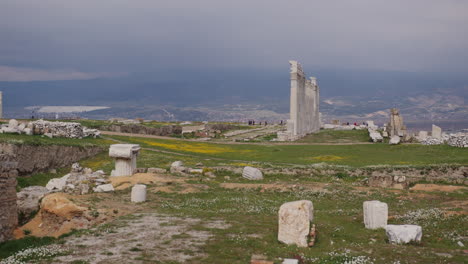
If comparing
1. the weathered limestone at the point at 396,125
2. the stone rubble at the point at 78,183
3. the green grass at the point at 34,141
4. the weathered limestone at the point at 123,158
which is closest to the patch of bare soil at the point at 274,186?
the weathered limestone at the point at 123,158

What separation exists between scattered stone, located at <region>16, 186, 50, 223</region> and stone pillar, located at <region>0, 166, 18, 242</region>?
12.1 ft

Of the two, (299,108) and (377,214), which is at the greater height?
(299,108)

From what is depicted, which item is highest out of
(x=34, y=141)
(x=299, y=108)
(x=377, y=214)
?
(x=299, y=108)

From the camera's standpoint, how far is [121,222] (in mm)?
21203

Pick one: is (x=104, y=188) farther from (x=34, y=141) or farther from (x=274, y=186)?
(x=34, y=141)

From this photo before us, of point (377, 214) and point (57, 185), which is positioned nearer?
point (377, 214)

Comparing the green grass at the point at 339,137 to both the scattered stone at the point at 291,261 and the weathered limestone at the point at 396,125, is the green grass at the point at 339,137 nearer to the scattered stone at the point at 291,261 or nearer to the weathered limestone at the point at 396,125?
the weathered limestone at the point at 396,125

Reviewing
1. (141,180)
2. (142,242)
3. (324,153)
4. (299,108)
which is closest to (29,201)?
(141,180)

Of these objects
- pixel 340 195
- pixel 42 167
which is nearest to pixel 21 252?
pixel 340 195

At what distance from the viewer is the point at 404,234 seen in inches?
680

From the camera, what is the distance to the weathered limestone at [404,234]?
17.2 m

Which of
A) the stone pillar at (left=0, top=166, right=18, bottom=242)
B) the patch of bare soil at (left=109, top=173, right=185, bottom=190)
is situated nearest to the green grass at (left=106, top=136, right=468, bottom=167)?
the patch of bare soil at (left=109, top=173, right=185, bottom=190)

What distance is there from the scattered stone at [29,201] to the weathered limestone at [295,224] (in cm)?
1385

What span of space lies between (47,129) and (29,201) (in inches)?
1340
